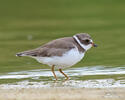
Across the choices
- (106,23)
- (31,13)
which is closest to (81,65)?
(106,23)

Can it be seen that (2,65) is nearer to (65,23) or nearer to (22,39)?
(22,39)

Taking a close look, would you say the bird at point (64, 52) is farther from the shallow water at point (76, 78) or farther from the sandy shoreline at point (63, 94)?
the sandy shoreline at point (63, 94)

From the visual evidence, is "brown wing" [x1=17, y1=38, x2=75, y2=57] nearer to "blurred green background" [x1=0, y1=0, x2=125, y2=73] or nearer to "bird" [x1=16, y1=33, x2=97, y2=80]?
"bird" [x1=16, y1=33, x2=97, y2=80]

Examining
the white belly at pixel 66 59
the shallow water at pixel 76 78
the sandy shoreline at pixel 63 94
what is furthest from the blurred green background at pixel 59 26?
the sandy shoreline at pixel 63 94

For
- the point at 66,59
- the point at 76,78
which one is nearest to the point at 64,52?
the point at 66,59

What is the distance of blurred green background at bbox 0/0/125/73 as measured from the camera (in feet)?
45.4

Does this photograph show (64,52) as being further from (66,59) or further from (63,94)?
(63,94)

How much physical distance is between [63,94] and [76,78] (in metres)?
1.78

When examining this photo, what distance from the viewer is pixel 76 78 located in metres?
11.4

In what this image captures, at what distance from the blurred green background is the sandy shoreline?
98.6 inches

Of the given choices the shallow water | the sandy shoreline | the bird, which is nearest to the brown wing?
the bird

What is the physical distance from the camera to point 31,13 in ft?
70.8

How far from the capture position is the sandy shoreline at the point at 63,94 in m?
9.30

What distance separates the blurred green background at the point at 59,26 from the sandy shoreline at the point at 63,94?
2.50m
